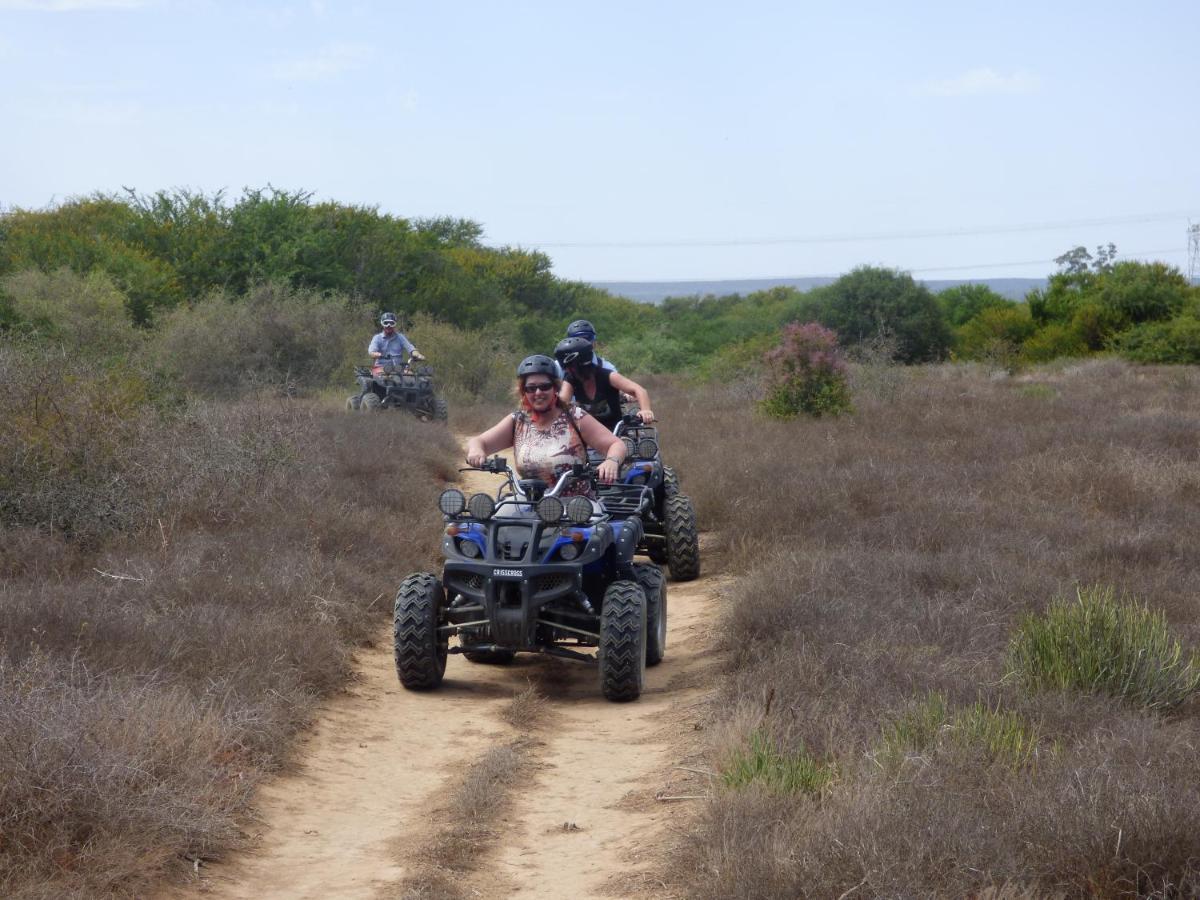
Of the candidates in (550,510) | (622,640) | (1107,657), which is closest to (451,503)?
(550,510)

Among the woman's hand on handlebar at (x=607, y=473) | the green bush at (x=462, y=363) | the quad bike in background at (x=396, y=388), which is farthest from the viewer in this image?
the green bush at (x=462, y=363)

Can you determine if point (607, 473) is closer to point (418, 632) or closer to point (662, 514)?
point (418, 632)

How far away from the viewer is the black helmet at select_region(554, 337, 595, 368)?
467 inches

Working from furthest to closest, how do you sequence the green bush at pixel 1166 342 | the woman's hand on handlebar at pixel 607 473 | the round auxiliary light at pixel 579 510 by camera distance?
1. the green bush at pixel 1166 342
2. the woman's hand on handlebar at pixel 607 473
3. the round auxiliary light at pixel 579 510

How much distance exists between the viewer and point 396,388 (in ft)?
78.5

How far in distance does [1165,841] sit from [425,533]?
9296mm

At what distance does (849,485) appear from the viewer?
44.9 feet

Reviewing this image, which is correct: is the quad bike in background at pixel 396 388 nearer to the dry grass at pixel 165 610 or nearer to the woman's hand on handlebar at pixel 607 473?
the dry grass at pixel 165 610

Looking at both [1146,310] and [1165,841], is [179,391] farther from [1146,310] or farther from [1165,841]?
[1146,310]

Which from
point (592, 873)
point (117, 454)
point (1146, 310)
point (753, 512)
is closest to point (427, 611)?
point (592, 873)

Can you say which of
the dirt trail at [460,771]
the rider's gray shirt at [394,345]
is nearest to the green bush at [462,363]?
the rider's gray shirt at [394,345]

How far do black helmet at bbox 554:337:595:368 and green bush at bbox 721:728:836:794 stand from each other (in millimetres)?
6022

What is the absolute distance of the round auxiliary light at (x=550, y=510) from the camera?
8109 mm

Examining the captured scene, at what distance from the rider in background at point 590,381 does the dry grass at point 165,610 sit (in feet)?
6.73
